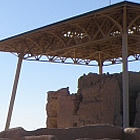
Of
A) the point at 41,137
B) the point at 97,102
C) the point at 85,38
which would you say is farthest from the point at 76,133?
the point at 85,38

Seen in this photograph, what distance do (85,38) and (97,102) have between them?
211 inches

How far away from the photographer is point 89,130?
14953mm

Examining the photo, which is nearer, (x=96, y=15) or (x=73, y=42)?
(x=96, y=15)

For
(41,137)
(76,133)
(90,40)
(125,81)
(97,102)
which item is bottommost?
(41,137)

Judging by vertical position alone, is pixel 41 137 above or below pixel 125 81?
below

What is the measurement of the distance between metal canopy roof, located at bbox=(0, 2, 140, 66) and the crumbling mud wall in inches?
96.2

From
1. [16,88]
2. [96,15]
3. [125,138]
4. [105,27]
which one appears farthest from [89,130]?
[16,88]

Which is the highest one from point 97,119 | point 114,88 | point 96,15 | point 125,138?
point 96,15

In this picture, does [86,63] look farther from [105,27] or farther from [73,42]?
[105,27]

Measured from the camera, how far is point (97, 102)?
28.5m

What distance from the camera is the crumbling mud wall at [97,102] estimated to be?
27578 mm

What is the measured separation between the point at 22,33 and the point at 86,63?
9566 millimetres

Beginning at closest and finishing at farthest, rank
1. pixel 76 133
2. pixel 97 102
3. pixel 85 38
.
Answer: pixel 76 133
pixel 97 102
pixel 85 38

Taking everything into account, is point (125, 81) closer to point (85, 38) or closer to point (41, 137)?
point (85, 38)
